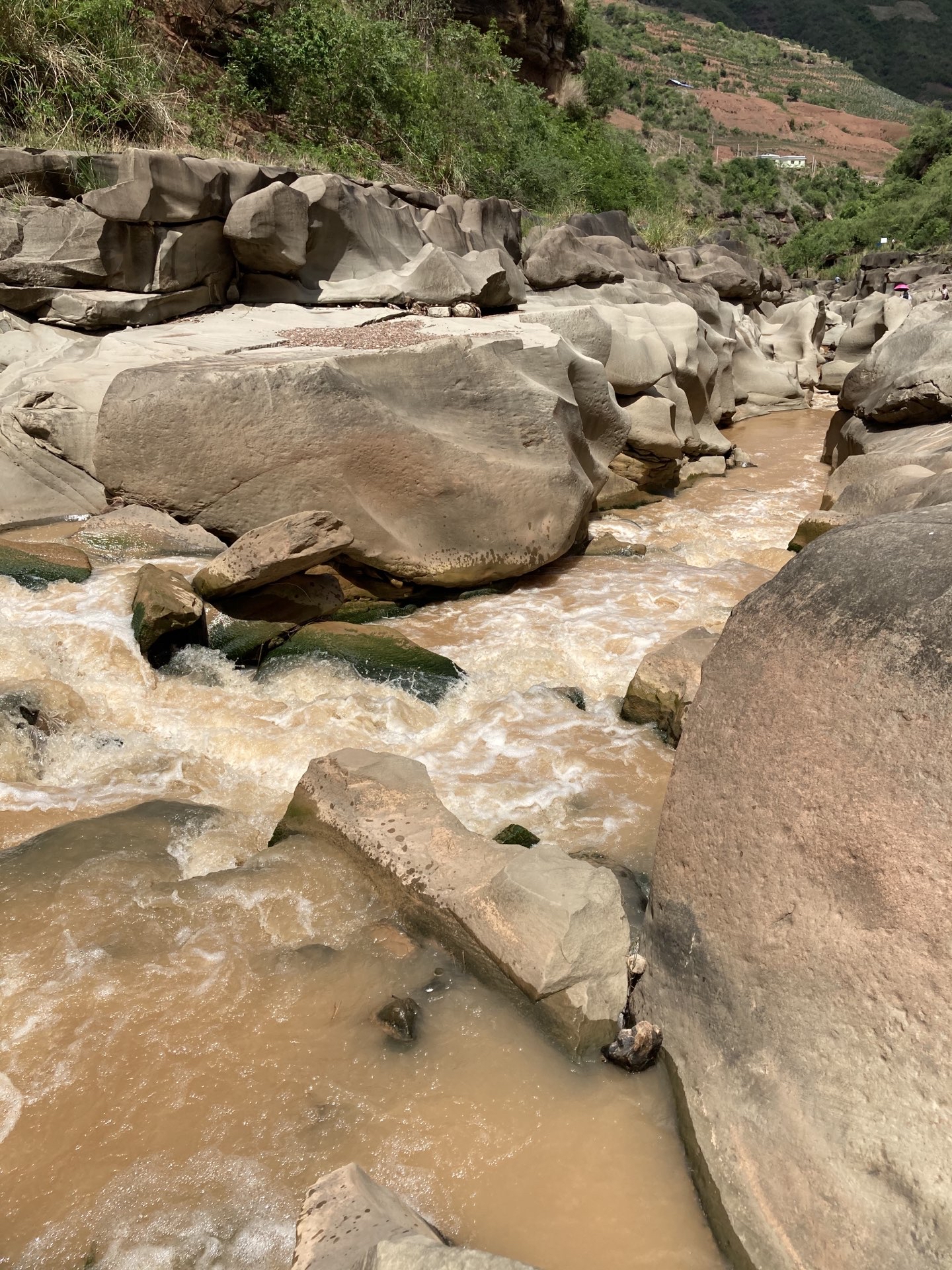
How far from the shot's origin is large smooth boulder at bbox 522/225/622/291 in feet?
37.6

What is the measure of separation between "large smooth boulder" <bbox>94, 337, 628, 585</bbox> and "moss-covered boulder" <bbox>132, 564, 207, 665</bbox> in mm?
1062

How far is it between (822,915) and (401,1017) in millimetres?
1059

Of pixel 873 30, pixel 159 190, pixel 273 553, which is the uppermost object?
pixel 873 30

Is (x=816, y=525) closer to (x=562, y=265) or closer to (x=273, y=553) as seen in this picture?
(x=273, y=553)

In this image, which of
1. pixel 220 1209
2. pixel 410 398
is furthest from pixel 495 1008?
pixel 410 398

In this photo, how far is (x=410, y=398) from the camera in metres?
5.99

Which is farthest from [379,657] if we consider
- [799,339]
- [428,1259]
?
[799,339]

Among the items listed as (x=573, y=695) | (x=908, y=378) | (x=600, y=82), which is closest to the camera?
(x=573, y=695)

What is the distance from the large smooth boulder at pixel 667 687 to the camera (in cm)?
412

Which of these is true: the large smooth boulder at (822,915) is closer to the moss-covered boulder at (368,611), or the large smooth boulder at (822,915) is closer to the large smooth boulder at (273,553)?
the large smooth boulder at (273,553)

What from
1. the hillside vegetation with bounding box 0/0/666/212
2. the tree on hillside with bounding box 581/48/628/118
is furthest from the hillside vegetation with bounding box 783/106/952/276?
the hillside vegetation with bounding box 0/0/666/212

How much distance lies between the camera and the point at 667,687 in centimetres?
420

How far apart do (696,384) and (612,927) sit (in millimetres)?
9412

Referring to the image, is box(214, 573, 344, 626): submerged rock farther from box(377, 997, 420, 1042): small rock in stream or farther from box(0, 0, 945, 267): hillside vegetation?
box(0, 0, 945, 267): hillside vegetation
